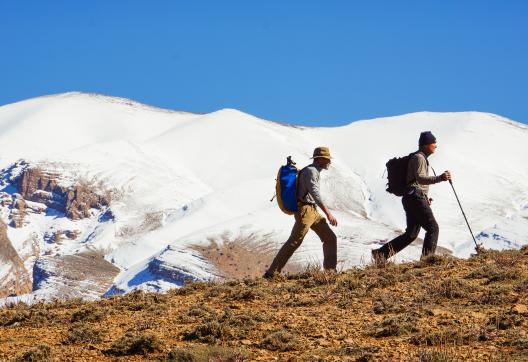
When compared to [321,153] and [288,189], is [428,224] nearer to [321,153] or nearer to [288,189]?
[321,153]

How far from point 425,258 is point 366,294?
2676 mm

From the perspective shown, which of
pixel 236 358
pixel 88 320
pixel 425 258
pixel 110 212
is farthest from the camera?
pixel 110 212

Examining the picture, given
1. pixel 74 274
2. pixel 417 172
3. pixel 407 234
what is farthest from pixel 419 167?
pixel 74 274

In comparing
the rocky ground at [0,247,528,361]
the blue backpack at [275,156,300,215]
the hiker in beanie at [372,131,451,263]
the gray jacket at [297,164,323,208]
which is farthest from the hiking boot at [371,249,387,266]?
the blue backpack at [275,156,300,215]

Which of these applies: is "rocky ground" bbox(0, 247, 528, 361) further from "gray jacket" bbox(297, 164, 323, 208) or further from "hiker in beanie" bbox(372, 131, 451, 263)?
"gray jacket" bbox(297, 164, 323, 208)

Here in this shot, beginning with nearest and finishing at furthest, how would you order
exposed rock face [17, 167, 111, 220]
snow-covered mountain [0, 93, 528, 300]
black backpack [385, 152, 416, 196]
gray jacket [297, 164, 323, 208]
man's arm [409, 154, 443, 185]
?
gray jacket [297, 164, 323, 208], man's arm [409, 154, 443, 185], black backpack [385, 152, 416, 196], snow-covered mountain [0, 93, 528, 300], exposed rock face [17, 167, 111, 220]

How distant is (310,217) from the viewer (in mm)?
13852

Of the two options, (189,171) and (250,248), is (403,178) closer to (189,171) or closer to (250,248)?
(250,248)

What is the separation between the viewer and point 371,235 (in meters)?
137

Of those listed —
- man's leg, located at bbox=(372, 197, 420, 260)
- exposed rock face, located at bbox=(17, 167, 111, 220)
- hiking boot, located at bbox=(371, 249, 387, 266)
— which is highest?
exposed rock face, located at bbox=(17, 167, 111, 220)

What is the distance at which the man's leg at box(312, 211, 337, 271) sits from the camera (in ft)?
46.3

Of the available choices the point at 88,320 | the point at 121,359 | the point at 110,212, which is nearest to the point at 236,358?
the point at 121,359

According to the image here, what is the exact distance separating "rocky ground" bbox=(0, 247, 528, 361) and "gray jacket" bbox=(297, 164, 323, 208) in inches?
40.5

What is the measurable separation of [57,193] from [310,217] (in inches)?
6889
